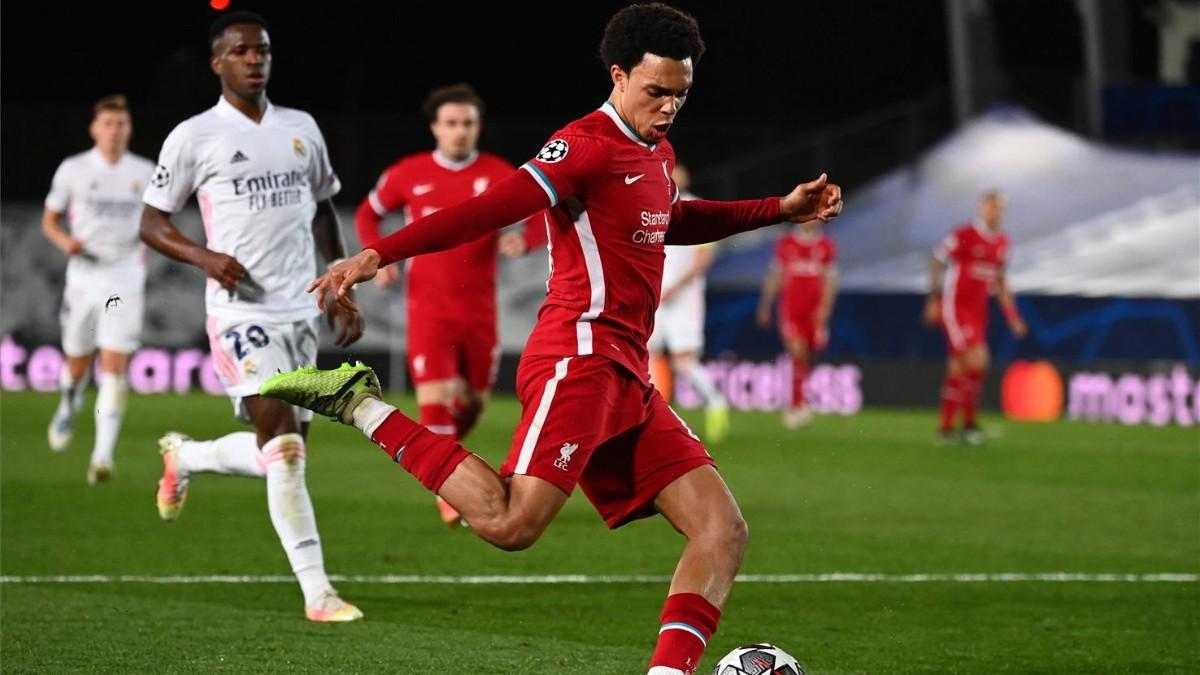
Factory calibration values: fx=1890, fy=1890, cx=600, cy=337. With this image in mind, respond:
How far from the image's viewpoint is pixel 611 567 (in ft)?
28.6

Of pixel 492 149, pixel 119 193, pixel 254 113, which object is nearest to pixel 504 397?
pixel 492 149

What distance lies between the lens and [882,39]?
119 ft

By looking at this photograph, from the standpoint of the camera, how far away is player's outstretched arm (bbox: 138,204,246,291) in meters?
7.03

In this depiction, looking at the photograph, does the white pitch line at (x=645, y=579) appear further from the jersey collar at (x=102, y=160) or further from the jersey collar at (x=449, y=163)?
the jersey collar at (x=102, y=160)

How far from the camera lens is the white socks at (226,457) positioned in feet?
24.4

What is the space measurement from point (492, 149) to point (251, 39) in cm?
1699

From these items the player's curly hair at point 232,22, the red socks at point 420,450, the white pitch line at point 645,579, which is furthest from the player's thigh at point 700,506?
the player's curly hair at point 232,22

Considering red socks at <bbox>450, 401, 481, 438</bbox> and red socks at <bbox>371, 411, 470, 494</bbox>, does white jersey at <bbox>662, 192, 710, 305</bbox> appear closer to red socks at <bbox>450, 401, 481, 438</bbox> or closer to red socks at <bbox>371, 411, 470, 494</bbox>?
red socks at <bbox>450, 401, 481, 438</bbox>

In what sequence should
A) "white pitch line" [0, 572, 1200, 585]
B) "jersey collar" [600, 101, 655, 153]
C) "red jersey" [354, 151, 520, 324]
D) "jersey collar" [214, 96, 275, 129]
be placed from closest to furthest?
"jersey collar" [600, 101, 655, 153]
"jersey collar" [214, 96, 275, 129]
"white pitch line" [0, 572, 1200, 585]
"red jersey" [354, 151, 520, 324]

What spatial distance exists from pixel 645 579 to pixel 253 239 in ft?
7.63

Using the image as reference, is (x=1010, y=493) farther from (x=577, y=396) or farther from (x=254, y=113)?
(x=577, y=396)

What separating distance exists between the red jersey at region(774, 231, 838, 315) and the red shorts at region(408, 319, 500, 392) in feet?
31.6

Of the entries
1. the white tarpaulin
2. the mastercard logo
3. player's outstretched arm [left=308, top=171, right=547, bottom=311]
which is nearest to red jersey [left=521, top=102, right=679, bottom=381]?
player's outstretched arm [left=308, top=171, right=547, bottom=311]

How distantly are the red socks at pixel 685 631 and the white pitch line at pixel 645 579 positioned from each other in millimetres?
2913
